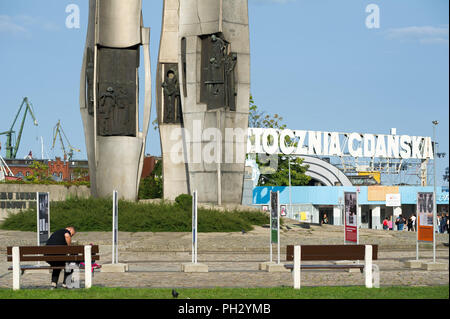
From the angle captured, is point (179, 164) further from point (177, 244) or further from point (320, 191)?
point (320, 191)

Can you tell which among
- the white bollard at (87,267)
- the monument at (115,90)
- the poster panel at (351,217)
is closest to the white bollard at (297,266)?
the white bollard at (87,267)

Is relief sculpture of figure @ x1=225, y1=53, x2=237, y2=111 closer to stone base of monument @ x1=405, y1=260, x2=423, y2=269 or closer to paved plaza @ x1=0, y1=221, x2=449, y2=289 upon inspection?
paved plaza @ x1=0, y1=221, x2=449, y2=289

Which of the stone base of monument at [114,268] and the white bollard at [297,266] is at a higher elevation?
the white bollard at [297,266]

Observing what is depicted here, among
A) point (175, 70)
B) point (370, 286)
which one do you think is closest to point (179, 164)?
point (175, 70)

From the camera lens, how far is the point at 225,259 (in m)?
18.6

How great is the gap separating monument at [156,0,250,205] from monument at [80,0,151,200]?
5.79ft

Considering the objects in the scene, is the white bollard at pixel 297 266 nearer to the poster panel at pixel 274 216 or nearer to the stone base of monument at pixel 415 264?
the poster panel at pixel 274 216

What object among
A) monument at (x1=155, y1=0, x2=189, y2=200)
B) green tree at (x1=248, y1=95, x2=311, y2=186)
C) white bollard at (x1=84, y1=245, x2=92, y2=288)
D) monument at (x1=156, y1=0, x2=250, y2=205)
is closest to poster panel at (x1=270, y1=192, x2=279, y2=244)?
white bollard at (x1=84, y1=245, x2=92, y2=288)

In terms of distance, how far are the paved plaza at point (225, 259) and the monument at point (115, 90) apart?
5.88 meters

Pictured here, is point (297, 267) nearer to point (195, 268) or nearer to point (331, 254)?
point (331, 254)

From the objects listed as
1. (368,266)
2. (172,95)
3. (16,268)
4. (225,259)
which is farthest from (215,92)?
(16,268)

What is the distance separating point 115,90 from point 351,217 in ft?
49.2

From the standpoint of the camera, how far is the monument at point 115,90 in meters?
29.0

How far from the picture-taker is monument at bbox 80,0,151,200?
29.0 meters
